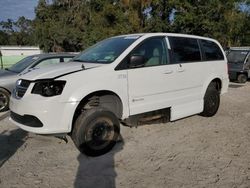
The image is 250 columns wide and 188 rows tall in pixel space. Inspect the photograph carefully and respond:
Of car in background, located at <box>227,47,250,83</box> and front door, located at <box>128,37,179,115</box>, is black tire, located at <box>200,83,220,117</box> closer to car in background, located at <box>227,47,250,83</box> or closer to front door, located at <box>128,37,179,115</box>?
front door, located at <box>128,37,179,115</box>

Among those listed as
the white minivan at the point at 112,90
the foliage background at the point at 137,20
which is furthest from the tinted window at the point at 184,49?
the foliage background at the point at 137,20

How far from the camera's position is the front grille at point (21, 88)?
15.5 feet

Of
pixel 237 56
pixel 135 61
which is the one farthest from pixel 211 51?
pixel 237 56

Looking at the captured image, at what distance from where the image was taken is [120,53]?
16.9 ft

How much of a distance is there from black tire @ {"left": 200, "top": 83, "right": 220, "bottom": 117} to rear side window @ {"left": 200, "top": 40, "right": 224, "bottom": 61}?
25.7 inches

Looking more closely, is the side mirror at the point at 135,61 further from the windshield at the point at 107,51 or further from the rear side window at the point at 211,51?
the rear side window at the point at 211,51

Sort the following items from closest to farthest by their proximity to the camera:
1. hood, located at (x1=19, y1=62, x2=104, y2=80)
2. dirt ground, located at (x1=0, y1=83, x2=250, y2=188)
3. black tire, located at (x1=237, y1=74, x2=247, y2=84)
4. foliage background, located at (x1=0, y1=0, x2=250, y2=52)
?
1. dirt ground, located at (x1=0, y1=83, x2=250, y2=188)
2. hood, located at (x1=19, y1=62, x2=104, y2=80)
3. black tire, located at (x1=237, y1=74, x2=247, y2=84)
4. foliage background, located at (x1=0, y1=0, x2=250, y2=52)

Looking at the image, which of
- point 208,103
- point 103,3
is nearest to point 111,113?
point 208,103

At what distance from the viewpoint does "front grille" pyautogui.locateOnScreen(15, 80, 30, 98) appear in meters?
4.73

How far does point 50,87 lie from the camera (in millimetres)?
4496

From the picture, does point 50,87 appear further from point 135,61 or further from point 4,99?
point 4,99

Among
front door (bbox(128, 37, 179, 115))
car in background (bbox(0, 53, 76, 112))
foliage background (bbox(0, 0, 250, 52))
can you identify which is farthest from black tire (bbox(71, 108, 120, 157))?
foliage background (bbox(0, 0, 250, 52))

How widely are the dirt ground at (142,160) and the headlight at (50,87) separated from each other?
1.10 metres

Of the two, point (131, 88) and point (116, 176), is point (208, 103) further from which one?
point (116, 176)
